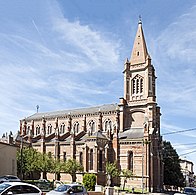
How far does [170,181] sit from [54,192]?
61489 mm

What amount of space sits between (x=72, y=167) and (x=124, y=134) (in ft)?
39.8

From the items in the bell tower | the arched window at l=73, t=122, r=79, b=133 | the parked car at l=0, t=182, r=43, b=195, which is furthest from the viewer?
the arched window at l=73, t=122, r=79, b=133

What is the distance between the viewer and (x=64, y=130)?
84688mm

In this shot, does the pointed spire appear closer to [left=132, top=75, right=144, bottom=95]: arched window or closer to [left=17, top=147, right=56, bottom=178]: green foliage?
[left=132, top=75, right=144, bottom=95]: arched window

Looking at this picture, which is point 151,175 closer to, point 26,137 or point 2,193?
point 26,137

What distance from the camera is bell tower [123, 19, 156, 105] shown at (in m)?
71.7

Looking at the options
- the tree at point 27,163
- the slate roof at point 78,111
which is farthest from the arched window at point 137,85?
the tree at point 27,163

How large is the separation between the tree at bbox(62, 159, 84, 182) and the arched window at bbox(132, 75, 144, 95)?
19239mm

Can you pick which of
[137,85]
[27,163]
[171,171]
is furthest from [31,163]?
[171,171]

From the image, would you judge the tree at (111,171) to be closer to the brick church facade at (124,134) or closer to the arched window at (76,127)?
the brick church facade at (124,134)

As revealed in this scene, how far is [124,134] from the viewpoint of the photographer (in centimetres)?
6919

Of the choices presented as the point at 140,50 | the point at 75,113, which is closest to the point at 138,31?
the point at 140,50

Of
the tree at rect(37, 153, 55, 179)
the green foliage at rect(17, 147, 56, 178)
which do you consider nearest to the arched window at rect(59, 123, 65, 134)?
the tree at rect(37, 153, 55, 179)

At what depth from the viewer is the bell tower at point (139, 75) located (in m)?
71.7
